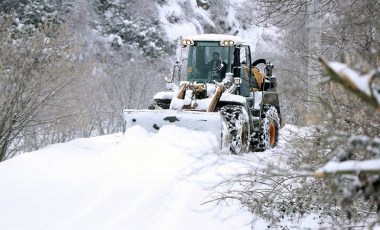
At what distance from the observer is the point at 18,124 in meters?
14.3

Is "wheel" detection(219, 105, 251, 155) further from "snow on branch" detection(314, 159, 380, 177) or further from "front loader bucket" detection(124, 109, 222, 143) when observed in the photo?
"snow on branch" detection(314, 159, 380, 177)

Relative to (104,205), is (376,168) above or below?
above

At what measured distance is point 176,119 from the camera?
9.51 metres

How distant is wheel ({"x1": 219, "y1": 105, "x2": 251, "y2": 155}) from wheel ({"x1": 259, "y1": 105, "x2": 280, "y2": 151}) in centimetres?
91

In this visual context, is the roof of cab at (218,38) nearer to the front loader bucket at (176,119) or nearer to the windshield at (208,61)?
the windshield at (208,61)

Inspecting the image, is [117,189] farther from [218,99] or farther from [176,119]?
[218,99]

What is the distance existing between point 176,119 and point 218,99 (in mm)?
1181

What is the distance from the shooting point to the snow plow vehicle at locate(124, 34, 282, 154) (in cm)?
950

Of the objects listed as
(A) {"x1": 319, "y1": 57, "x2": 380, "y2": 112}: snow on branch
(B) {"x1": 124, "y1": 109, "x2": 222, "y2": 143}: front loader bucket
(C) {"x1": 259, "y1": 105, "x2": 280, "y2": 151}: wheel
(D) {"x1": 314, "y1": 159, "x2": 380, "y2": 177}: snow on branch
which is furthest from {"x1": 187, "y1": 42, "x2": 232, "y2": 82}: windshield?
(A) {"x1": 319, "y1": 57, "x2": 380, "y2": 112}: snow on branch

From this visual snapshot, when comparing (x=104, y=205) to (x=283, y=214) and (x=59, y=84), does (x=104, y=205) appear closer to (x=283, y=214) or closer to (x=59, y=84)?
(x=283, y=214)

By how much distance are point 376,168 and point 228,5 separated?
152 ft

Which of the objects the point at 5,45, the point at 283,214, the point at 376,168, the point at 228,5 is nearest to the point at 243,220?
the point at 283,214

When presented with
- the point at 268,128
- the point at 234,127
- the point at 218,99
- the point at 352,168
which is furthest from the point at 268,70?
the point at 352,168

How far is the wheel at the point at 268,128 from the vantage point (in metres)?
11.3
